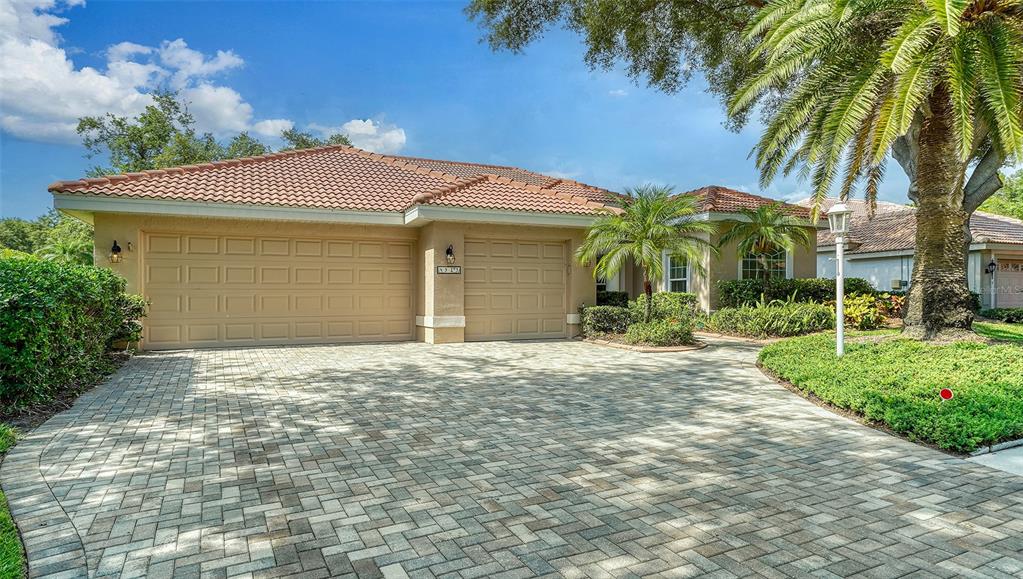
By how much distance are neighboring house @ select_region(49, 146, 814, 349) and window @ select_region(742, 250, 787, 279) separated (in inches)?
230

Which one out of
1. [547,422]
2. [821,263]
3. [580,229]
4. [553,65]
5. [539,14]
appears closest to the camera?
[547,422]

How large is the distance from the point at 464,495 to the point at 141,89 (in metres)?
37.5

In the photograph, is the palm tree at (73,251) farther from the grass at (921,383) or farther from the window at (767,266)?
the grass at (921,383)

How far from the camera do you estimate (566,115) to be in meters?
28.0

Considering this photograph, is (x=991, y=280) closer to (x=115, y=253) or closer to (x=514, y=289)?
(x=514, y=289)

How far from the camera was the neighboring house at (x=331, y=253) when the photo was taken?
480 inches

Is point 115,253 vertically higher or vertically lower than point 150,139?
lower

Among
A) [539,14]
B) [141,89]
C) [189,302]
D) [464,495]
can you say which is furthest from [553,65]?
[141,89]

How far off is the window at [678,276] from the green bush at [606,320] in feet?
14.5

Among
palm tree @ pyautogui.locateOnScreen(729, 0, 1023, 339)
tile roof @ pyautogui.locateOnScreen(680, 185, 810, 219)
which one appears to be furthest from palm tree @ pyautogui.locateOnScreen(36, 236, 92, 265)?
palm tree @ pyautogui.locateOnScreen(729, 0, 1023, 339)

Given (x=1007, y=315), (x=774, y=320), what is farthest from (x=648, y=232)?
(x=1007, y=315)

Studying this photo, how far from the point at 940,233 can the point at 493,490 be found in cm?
1075

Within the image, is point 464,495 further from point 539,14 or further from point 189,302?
point 539,14

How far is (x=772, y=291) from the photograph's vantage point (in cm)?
1641
